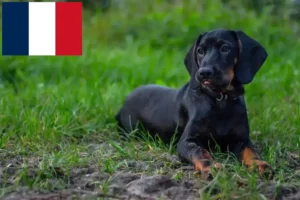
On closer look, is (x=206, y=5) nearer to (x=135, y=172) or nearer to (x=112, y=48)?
(x=112, y=48)

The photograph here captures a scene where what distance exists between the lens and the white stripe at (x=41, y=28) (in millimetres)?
8039

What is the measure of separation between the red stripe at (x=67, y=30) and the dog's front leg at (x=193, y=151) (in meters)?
3.74

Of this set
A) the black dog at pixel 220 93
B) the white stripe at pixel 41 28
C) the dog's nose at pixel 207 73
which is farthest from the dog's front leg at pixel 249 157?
the white stripe at pixel 41 28

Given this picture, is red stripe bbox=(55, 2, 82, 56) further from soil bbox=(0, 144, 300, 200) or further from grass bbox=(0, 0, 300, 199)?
soil bbox=(0, 144, 300, 200)

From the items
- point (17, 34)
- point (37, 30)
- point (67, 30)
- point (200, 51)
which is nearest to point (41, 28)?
point (37, 30)

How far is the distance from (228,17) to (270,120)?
4622 mm

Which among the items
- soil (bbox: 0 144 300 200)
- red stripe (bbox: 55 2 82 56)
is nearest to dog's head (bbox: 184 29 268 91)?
soil (bbox: 0 144 300 200)

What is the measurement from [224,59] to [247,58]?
21 cm

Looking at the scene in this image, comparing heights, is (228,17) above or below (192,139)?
above

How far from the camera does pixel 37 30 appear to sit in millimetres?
7969

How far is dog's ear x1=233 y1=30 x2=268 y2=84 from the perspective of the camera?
15.8 feet

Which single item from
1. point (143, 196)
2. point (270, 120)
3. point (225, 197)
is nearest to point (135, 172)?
point (143, 196)

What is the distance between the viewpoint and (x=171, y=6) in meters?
11.4

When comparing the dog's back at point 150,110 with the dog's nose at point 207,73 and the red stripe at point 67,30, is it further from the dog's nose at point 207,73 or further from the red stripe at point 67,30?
the red stripe at point 67,30
